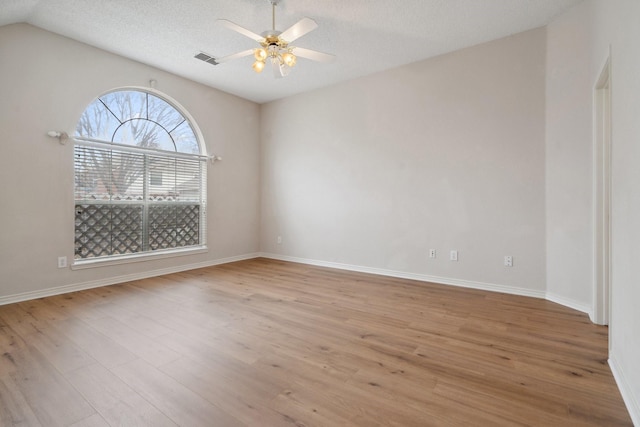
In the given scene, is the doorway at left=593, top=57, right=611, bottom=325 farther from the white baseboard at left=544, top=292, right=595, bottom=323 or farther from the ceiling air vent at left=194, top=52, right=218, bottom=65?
the ceiling air vent at left=194, top=52, right=218, bottom=65

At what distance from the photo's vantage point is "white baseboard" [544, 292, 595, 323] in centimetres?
276

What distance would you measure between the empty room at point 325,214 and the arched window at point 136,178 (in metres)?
0.03

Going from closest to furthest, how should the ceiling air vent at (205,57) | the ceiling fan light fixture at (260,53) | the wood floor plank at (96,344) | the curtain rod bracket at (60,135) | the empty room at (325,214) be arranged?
1. the empty room at (325,214)
2. the wood floor plank at (96,344)
3. the ceiling fan light fixture at (260,53)
4. the curtain rod bracket at (60,135)
5. the ceiling air vent at (205,57)

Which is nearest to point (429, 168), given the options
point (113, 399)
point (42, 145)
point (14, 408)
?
point (113, 399)

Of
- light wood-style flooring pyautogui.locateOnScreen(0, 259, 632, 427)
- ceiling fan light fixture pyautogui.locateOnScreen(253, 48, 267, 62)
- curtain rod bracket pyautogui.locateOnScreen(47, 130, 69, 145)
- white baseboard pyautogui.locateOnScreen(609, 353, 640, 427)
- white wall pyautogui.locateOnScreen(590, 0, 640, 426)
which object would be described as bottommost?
light wood-style flooring pyautogui.locateOnScreen(0, 259, 632, 427)

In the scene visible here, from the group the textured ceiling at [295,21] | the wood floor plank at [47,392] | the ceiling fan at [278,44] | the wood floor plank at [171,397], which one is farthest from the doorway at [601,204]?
the wood floor plank at [47,392]

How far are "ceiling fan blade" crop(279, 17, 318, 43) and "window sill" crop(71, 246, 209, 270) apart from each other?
3.37 metres

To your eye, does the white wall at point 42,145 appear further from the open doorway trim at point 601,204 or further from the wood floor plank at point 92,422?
the open doorway trim at point 601,204

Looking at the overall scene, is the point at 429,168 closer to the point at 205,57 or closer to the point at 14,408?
the point at 205,57

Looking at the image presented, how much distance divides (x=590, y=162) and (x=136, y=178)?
5.19 meters

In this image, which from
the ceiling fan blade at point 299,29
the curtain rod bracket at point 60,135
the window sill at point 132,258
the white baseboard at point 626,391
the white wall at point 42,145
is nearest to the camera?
the white baseboard at point 626,391

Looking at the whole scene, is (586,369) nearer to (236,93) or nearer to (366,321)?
(366,321)

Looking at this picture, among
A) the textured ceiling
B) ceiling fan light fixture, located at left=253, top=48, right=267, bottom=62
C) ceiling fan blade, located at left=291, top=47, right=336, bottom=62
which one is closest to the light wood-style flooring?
ceiling fan light fixture, located at left=253, top=48, right=267, bottom=62

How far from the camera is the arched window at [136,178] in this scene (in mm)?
3723
